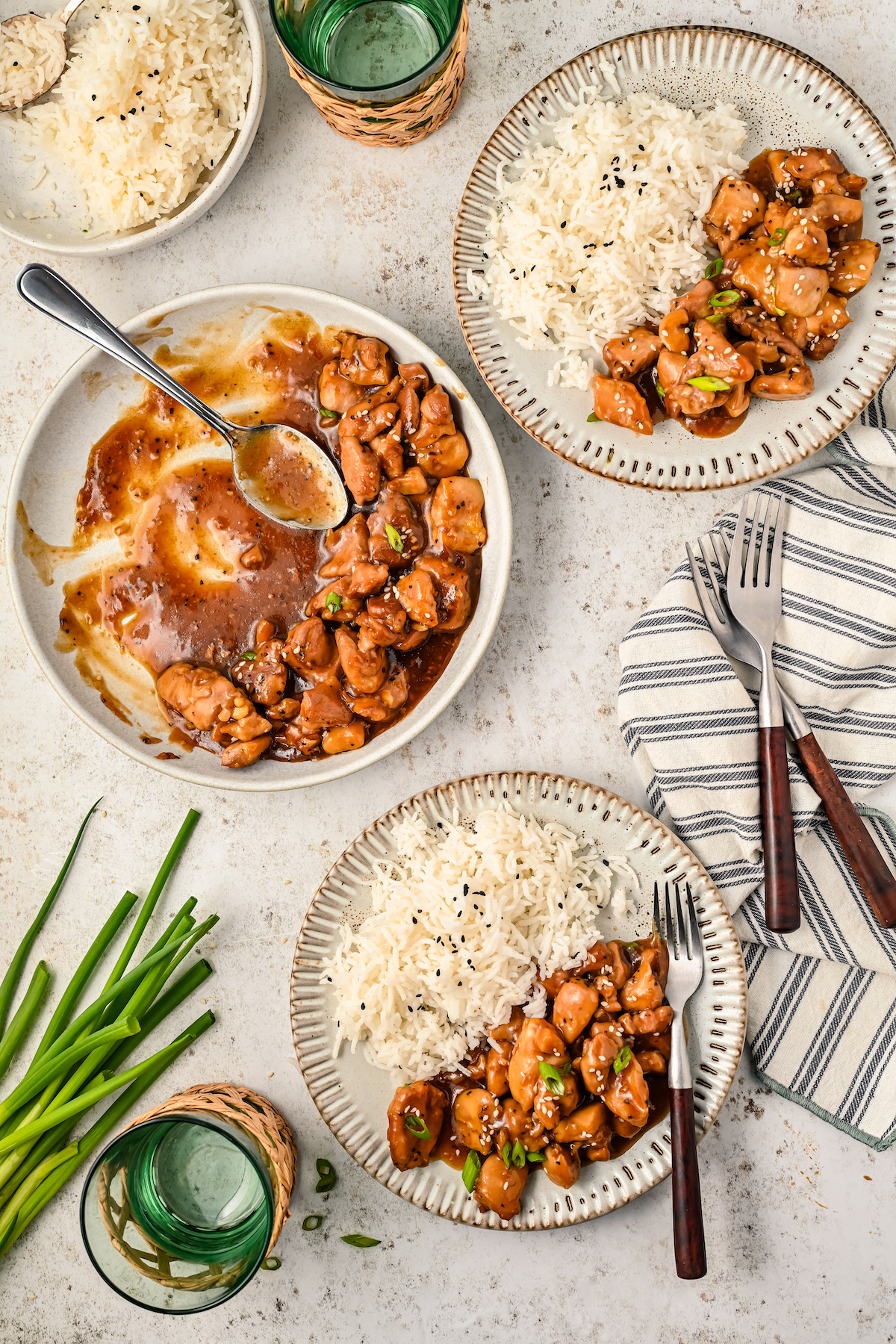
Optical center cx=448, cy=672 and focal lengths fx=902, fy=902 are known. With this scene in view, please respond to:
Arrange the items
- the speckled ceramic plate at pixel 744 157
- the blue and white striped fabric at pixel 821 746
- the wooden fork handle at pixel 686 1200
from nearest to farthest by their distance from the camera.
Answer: the wooden fork handle at pixel 686 1200
the speckled ceramic plate at pixel 744 157
the blue and white striped fabric at pixel 821 746

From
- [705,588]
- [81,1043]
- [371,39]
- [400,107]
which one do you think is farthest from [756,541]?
[81,1043]

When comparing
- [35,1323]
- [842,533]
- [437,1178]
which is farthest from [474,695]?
[35,1323]

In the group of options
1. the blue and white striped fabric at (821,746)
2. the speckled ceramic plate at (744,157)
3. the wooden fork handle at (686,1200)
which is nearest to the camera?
the wooden fork handle at (686,1200)

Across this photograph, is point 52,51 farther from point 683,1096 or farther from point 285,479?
point 683,1096

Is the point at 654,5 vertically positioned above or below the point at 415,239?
above

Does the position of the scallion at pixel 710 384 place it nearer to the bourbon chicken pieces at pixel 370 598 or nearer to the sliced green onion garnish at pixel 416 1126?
the bourbon chicken pieces at pixel 370 598

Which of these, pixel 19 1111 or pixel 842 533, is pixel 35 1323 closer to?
pixel 19 1111

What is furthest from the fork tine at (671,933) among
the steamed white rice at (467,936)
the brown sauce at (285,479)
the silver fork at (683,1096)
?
the brown sauce at (285,479)
